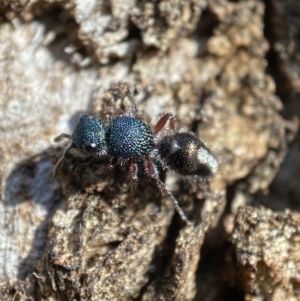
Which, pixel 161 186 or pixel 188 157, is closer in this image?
pixel 161 186

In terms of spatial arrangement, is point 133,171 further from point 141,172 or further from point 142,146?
point 142,146

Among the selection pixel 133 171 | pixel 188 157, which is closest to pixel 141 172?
pixel 133 171

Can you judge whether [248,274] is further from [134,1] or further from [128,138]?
[134,1]

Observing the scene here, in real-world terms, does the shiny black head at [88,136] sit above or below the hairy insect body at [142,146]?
above

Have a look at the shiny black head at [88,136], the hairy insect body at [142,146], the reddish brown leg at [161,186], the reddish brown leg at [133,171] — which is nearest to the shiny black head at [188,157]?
the hairy insect body at [142,146]

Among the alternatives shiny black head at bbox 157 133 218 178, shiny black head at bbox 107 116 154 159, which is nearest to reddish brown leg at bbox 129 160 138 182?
shiny black head at bbox 107 116 154 159

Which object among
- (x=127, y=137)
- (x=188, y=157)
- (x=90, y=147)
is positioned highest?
(x=90, y=147)

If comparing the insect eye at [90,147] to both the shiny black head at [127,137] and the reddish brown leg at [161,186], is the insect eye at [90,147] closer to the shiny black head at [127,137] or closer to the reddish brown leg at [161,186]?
the shiny black head at [127,137]

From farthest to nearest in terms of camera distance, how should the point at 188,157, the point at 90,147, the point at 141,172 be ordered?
the point at 188,157 < the point at 141,172 < the point at 90,147
